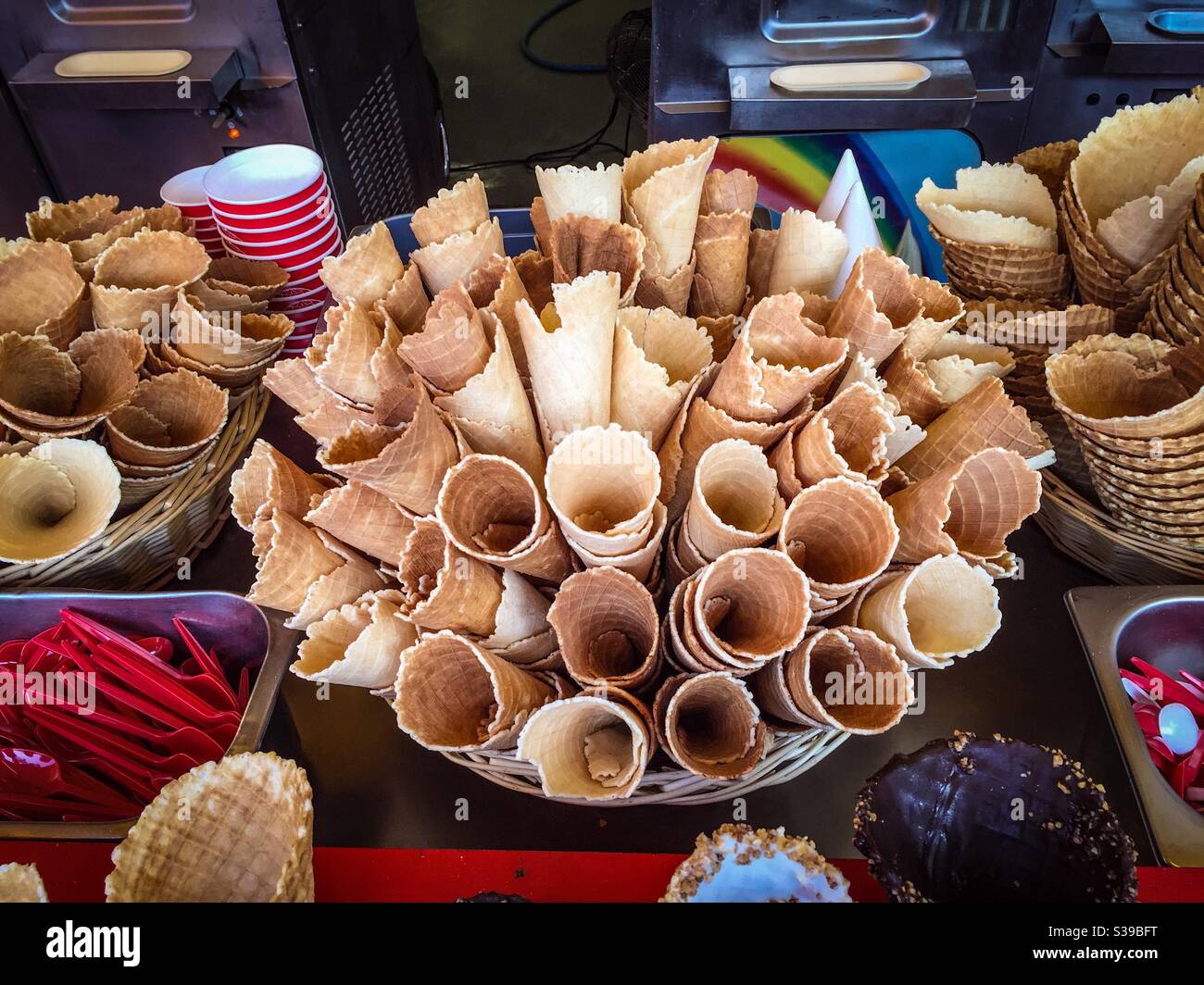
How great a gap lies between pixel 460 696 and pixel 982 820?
0.49 meters

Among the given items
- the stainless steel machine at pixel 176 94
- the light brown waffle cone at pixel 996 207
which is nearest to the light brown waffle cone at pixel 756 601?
the light brown waffle cone at pixel 996 207

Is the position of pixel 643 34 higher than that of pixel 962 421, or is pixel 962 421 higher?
pixel 962 421

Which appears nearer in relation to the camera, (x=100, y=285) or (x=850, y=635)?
(x=850, y=635)

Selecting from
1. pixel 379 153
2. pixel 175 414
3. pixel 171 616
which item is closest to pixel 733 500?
pixel 171 616

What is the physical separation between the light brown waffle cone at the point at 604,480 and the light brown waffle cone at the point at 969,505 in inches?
10.0

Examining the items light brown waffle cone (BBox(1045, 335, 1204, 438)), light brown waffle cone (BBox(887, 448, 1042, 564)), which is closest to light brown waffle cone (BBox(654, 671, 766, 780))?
light brown waffle cone (BBox(887, 448, 1042, 564))

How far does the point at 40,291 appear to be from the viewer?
1.24m

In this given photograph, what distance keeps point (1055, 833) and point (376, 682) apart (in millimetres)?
635

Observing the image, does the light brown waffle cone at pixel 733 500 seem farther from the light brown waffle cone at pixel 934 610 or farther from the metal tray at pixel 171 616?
the metal tray at pixel 171 616

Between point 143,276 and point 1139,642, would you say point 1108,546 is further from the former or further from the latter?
point 143,276

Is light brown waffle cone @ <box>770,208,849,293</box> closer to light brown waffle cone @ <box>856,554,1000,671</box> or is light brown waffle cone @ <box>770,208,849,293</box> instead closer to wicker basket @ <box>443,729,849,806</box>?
light brown waffle cone @ <box>856,554,1000,671</box>
